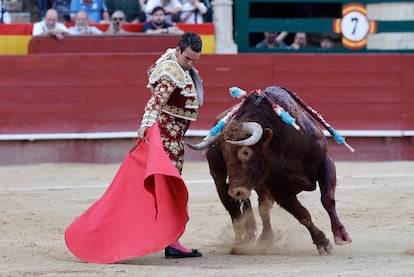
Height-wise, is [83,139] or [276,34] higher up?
[276,34]

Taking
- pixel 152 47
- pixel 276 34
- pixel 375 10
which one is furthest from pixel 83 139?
pixel 375 10

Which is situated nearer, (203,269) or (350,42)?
(203,269)

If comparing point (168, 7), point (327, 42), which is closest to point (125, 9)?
point (168, 7)

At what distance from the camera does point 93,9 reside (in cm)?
1048

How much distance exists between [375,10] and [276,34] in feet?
3.28

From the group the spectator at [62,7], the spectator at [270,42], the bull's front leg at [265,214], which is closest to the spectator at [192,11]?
the spectator at [270,42]

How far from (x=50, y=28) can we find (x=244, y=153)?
521cm

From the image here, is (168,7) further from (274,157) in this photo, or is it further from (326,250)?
(326,250)

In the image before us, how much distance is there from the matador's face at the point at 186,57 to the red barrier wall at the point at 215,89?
4.73 meters

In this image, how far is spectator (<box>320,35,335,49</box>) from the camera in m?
10.8

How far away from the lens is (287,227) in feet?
21.2

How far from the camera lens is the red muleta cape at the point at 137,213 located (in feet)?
17.1

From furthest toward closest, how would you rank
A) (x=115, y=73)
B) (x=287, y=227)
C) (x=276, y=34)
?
(x=276, y=34) < (x=115, y=73) < (x=287, y=227)

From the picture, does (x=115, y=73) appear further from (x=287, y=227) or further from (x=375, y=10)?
(x=287, y=227)
